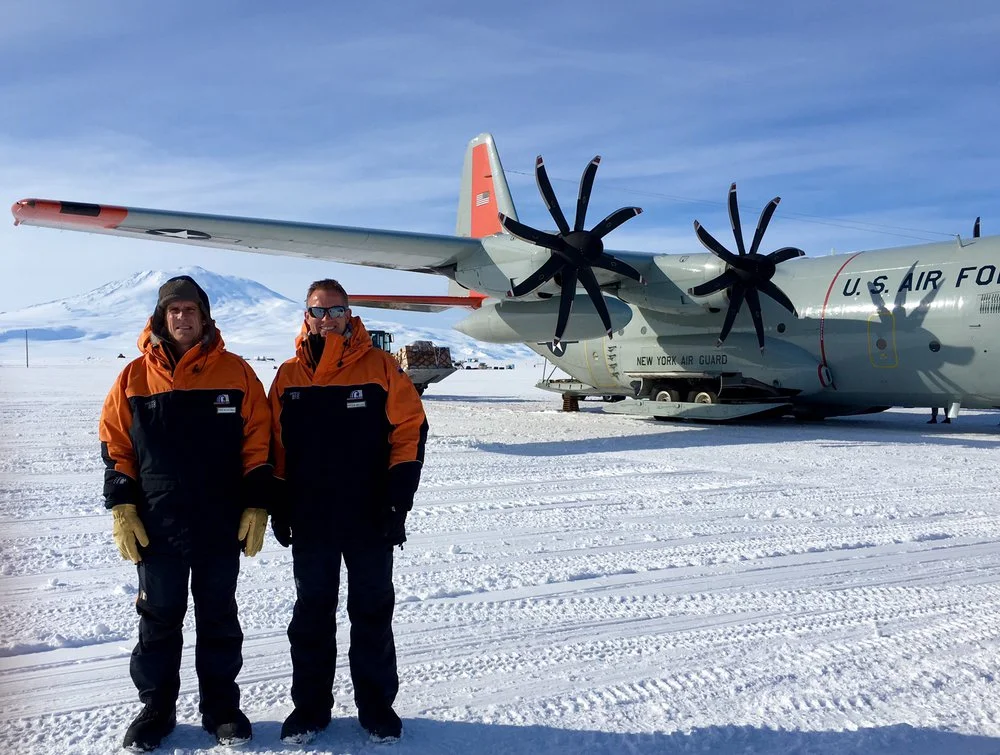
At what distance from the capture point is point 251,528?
9.82 ft

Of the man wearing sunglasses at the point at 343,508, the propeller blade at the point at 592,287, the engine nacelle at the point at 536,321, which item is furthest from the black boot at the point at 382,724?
the engine nacelle at the point at 536,321

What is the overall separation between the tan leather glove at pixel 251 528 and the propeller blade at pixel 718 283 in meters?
12.2

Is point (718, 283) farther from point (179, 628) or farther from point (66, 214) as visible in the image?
point (179, 628)

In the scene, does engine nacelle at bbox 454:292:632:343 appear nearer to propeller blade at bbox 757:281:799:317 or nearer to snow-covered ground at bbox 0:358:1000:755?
propeller blade at bbox 757:281:799:317

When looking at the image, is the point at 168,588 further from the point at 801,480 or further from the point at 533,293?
the point at 533,293

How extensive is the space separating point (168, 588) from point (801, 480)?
718 cm

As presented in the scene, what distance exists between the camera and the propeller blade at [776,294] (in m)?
14.0

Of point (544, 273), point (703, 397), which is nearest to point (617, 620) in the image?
point (544, 273)

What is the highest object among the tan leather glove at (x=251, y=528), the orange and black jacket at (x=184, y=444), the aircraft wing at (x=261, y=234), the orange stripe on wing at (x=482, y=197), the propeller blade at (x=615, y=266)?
the orange stripe on wing at (x=482, y=197)

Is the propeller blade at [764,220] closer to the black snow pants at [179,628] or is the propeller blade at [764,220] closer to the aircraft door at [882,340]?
the aircraft door at [882,340]

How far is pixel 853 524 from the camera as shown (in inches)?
251

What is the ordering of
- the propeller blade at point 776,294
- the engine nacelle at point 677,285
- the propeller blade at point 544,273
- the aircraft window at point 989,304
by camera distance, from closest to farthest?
the aircraft window at point 989,304
the propeller blade at point 544,273
the propeller blade at point 776,294
the engine nacelle at point 677,285

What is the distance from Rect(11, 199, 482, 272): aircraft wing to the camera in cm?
1089

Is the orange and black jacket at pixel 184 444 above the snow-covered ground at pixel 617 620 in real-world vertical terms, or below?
above
